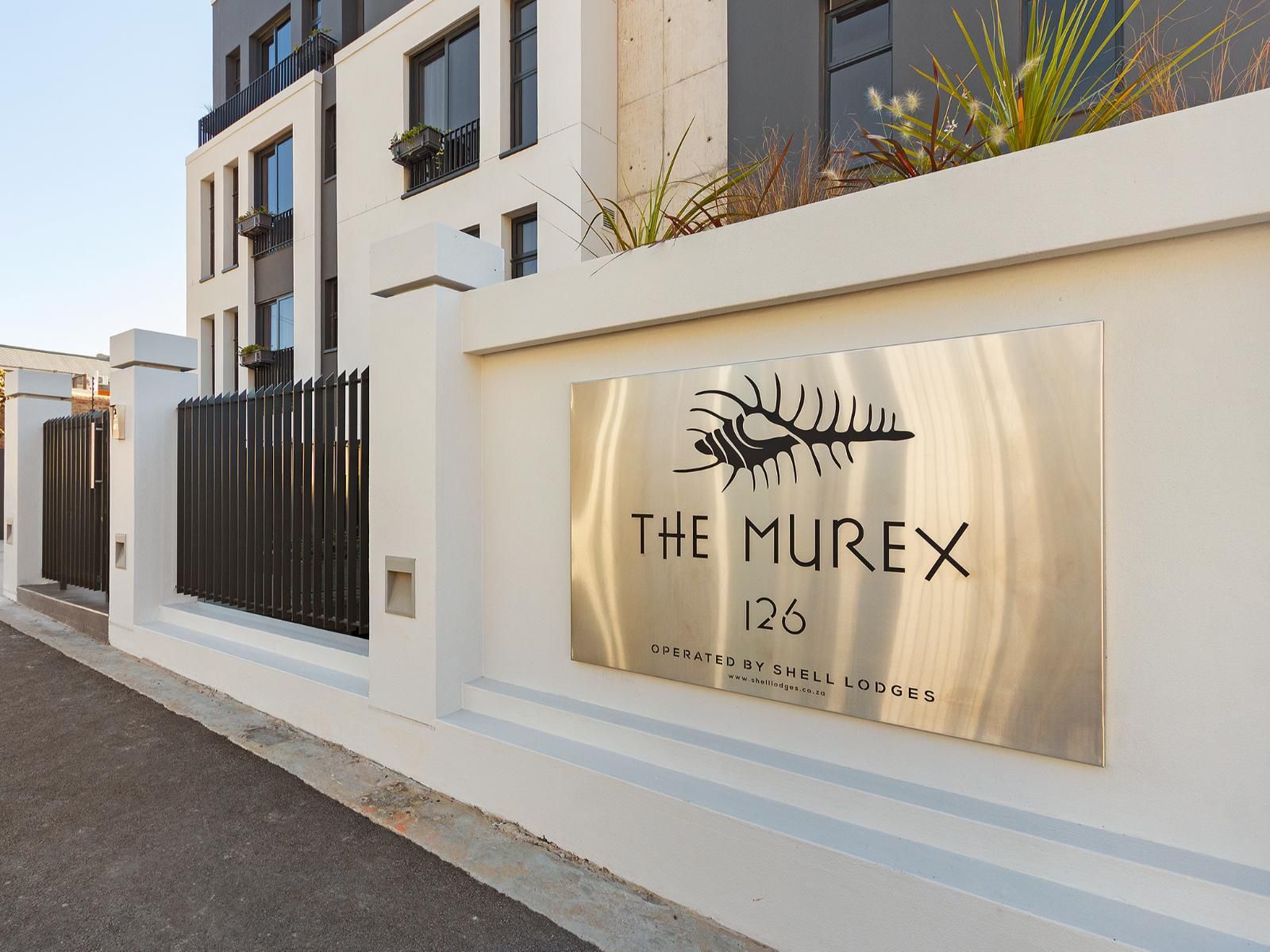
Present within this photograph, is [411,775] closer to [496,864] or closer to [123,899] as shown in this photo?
[496,864]

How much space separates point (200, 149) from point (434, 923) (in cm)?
1856

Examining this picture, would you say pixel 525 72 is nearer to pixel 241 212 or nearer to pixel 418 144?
pixel 418 144

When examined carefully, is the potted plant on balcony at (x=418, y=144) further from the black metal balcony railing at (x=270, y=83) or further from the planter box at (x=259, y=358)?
the planter box at (x=259, y=358)

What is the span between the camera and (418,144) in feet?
35.3

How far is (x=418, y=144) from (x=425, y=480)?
8.92 metres

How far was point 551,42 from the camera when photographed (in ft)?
30.0

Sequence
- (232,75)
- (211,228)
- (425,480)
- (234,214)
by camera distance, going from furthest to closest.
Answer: (211,228), (232,75), (234,214), (425,480)

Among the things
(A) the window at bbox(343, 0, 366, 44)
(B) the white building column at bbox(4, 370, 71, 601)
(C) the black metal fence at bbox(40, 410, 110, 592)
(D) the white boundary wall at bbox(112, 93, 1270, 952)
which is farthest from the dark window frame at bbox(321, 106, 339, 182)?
(D) the white boundary wall at bbox(112, 93, 1270, 952)

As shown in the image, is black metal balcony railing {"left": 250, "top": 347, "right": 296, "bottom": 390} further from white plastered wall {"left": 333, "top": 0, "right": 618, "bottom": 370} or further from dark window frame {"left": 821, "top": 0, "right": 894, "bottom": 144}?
dark window frame {"left": 821, "top": 0, "right": 894, "bottom": 144}

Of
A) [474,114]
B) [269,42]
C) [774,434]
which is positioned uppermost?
[269,42]

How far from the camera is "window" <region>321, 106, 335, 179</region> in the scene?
13.2m

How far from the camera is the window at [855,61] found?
7.17m

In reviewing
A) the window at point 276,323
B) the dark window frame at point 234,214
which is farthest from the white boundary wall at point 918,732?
the dark window frame at point 234,214

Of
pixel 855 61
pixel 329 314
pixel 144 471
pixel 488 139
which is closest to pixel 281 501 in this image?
pixel 144 471
